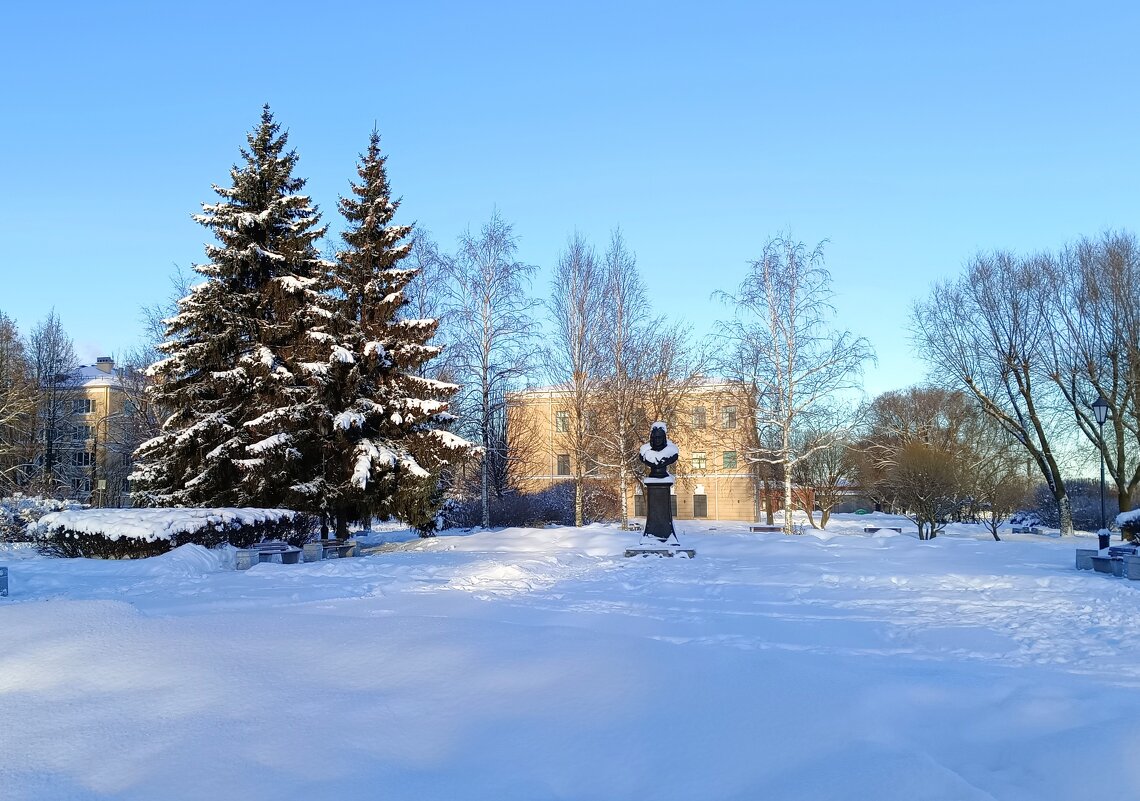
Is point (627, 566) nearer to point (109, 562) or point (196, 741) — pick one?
point (109, 562)

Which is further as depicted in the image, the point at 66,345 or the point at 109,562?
the point at 66,345

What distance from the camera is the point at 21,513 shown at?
2516cm

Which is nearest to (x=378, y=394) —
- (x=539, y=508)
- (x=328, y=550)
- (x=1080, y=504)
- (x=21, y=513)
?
(x=328, y=550)

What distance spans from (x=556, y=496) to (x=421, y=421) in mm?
18418

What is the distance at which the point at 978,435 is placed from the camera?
39562 mm

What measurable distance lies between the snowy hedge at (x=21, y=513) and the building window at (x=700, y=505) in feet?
116

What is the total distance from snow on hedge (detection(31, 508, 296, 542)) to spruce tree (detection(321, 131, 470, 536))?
13.7ft

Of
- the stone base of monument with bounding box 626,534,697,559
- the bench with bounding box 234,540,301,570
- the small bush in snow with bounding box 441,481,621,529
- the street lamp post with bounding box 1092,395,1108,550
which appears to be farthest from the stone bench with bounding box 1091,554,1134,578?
the small bush in snow with bounding box 441,481,621,529

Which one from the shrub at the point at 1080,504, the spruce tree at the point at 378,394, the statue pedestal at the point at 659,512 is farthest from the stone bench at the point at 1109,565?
the shrub at the point at 1080,504

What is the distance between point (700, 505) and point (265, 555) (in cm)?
3779

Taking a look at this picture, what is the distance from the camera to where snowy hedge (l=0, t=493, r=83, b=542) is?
80.2 ft

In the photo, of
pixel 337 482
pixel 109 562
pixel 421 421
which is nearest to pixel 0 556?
pixel 109 562

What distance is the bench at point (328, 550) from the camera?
18906 millimetres

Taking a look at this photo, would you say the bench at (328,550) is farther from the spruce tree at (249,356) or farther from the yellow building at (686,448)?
the yellow building at (686,448)
